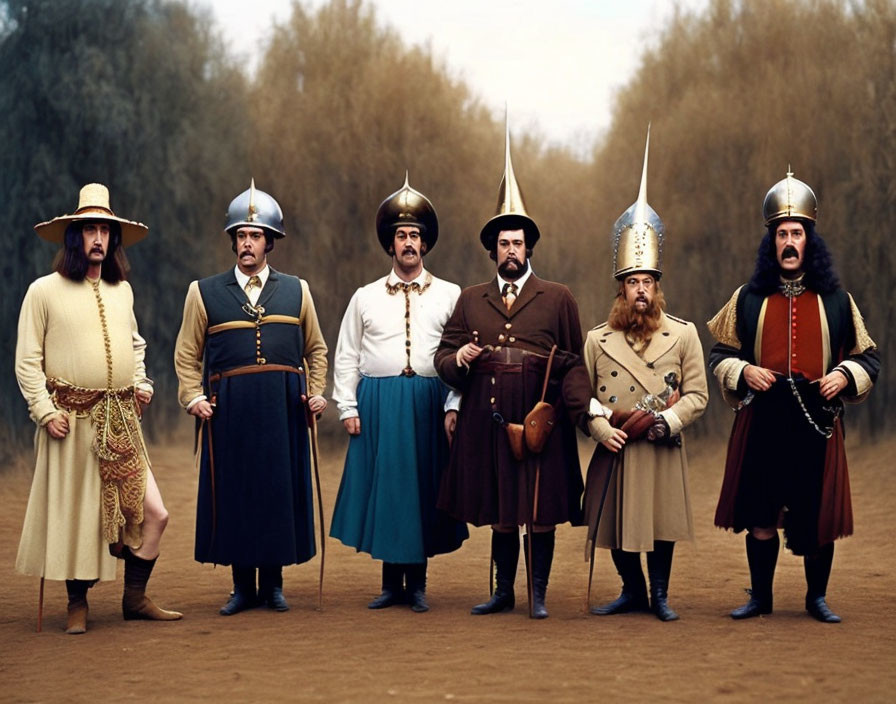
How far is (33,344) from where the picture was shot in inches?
228

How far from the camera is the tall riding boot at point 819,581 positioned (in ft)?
19.0

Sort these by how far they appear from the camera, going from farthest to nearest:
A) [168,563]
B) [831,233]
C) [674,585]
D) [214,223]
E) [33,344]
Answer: [214,223] < [831,233] < [168,563] < [674,585] < [33,344]

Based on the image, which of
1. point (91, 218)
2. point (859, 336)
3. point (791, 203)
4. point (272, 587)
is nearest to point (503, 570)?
point (272, 587)

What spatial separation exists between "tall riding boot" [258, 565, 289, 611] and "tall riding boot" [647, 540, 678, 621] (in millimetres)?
1843

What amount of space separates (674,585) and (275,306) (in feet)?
10.1

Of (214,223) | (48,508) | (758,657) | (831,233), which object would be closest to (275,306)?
(48,508)

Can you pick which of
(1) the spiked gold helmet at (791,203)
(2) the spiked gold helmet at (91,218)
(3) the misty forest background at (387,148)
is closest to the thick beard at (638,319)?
(1) the spiked gold helmet at (791,203)

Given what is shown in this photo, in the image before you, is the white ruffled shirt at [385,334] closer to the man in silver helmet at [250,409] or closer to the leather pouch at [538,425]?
the man in silver helmet at [250,409]

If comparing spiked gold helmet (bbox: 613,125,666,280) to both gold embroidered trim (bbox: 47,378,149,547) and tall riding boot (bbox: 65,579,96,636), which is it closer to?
gold embroidered trim (bbox: 47,378,149,547)

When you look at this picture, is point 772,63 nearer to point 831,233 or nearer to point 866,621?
point 831,233

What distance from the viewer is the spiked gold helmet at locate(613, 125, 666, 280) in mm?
5934

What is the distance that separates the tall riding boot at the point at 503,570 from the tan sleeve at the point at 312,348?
1.20 meters

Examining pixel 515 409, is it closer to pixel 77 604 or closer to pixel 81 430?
pixel 81 430

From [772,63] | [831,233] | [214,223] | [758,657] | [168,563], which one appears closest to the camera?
[758,657]
